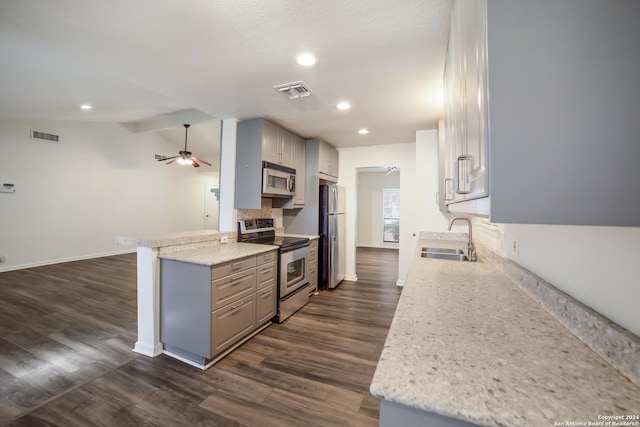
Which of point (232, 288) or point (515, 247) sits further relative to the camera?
point (232, 288)

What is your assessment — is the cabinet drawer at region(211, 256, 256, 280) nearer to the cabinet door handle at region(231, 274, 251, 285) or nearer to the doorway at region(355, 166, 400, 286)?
the cabinet door handle at region(231, 274, 251, 285)

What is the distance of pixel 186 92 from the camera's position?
8.04 ft

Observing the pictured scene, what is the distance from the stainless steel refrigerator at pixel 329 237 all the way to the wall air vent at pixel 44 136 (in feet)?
17.4

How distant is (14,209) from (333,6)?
642cm

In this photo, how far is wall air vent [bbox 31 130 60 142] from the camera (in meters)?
4.75

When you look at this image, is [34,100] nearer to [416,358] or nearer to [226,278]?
[226,278]

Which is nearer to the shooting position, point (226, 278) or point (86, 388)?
point (86, 388)

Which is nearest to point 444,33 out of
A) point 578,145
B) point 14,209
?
point 578,145

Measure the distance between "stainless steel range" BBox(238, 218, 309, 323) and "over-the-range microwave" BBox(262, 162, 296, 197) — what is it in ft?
1.57

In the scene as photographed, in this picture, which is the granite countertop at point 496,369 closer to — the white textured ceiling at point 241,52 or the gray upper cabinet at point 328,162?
the white textured ceiling at point 241,52

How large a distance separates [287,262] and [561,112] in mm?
2711

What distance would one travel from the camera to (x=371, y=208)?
8.45m

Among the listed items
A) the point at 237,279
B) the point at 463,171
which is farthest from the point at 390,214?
the point at 463,171

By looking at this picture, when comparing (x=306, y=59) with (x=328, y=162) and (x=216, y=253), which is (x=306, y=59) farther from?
(x=328, y=162)
